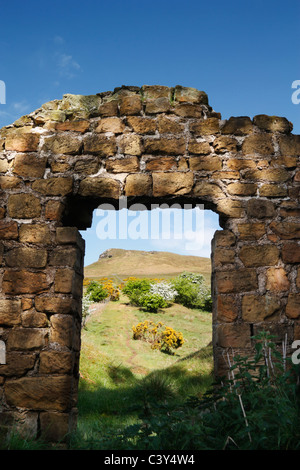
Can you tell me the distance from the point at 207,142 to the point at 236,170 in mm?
408

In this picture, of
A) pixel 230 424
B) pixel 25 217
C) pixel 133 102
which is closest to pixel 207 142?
pixel 133 102

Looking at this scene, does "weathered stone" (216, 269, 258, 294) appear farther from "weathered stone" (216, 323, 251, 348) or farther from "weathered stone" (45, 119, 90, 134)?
"weathered stone" (45, 119, 90, 134)

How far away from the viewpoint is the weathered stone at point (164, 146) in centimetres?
389

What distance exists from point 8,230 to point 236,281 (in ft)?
7.29

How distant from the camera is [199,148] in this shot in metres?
3.89

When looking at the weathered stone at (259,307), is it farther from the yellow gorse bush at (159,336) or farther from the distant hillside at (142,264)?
the distant hillside at (142,264)

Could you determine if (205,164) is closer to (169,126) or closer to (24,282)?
(169,126)

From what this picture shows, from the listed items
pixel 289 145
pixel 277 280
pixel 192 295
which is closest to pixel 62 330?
pixel 277 280

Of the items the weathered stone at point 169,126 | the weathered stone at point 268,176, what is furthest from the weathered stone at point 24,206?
the weathered stone at point 268,176

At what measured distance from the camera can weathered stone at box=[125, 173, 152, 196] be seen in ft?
12.5

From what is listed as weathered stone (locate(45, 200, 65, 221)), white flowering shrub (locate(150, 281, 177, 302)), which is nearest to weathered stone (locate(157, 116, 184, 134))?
weathered stone (locate(45, 200, 65, 221))

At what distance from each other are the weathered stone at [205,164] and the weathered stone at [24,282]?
1.80 meters

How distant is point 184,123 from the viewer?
3.98m

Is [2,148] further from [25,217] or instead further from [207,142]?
[207,142]
